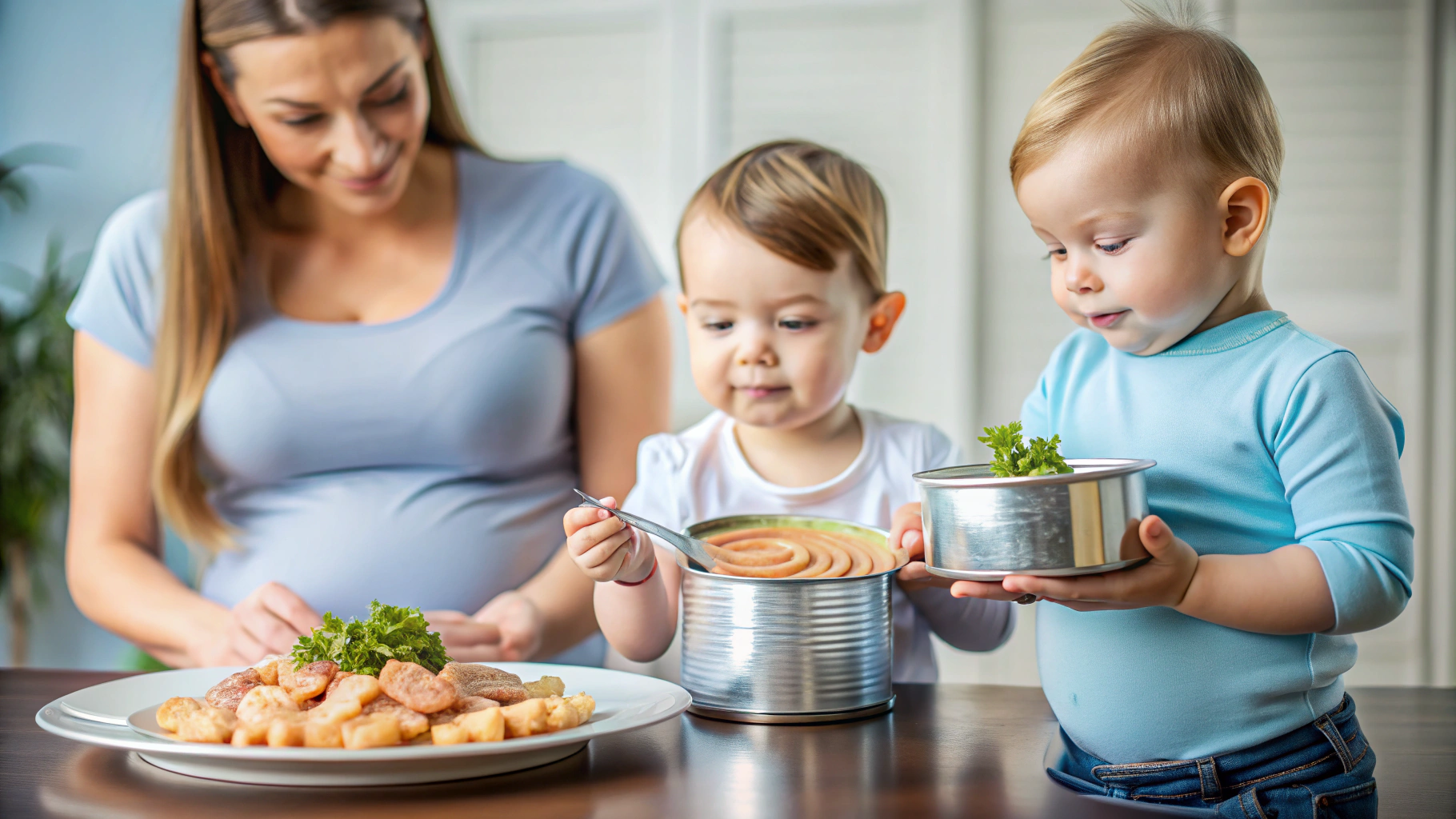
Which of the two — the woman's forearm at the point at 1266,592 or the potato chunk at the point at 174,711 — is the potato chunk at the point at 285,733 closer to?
the potato chunk at the point at 174,711

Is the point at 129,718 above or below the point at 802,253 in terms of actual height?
below

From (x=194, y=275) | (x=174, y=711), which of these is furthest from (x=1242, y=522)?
(x=194, y=275)

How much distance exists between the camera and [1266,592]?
77 centimetres

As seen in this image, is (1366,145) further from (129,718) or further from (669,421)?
(129,718)

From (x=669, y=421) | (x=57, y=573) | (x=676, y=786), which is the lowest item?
(x=57, y=573)

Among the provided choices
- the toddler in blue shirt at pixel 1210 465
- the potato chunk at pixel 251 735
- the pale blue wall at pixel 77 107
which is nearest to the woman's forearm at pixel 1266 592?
the toddler in blue shirt at pixel 1210 465

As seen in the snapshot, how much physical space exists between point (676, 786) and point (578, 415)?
37.2 inches

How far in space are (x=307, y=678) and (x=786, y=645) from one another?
0.37m

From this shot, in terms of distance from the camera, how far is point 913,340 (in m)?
3.53

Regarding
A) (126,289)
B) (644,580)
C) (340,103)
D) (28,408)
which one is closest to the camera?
(644,580)

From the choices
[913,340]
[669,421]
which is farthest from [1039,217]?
[913,340]

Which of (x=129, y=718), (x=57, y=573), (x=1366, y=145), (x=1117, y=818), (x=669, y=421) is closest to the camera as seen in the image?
(x=1117, y=818)

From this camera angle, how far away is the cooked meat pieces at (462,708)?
2.41ft

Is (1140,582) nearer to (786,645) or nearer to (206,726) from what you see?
(786,645)
